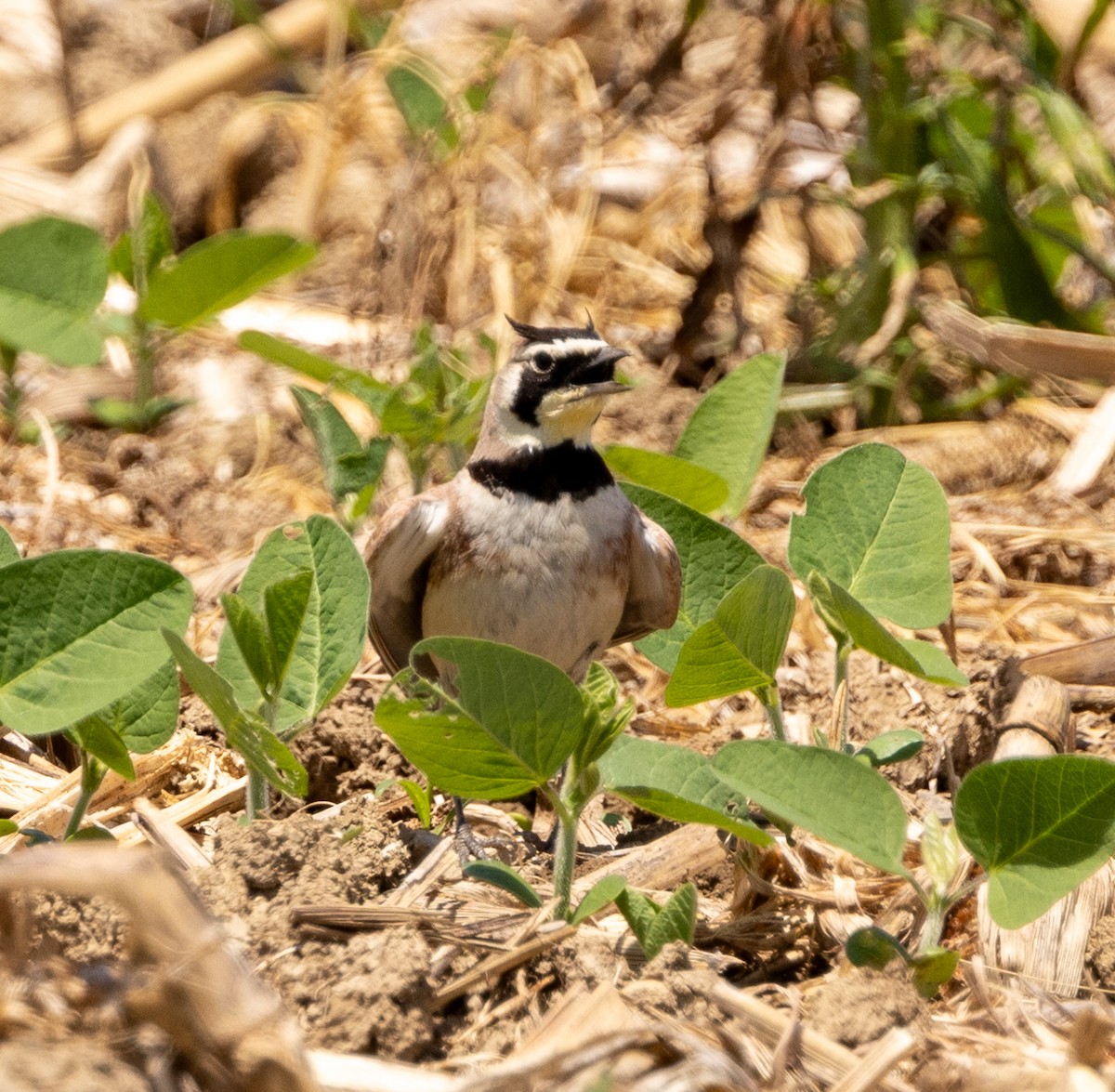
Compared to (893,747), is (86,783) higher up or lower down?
lower down

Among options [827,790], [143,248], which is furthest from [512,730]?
[143,248]

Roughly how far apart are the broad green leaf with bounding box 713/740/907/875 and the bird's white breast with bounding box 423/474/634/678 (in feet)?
4.98

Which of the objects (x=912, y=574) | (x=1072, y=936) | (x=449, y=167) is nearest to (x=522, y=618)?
(x=912, y=574)

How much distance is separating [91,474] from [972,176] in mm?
3341

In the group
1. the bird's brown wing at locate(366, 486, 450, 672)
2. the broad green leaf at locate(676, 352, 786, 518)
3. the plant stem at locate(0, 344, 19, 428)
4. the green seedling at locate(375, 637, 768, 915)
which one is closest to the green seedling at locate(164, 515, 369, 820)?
the green seedling at locate(375, 637, 768, 915)

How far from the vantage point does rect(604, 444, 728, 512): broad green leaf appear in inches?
167

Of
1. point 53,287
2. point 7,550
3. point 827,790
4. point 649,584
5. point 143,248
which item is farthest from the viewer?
point 143,248

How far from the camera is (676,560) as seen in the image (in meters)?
3.98

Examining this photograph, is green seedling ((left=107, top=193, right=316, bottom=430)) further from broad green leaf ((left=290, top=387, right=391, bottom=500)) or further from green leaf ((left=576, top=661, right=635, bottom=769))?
green leaf ((left=576, top=661, right=635, bottom=769))

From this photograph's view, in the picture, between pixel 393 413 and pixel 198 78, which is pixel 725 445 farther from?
pixel 198 78

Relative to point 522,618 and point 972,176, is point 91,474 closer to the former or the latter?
point 522,618

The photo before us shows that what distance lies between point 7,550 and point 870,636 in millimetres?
1725

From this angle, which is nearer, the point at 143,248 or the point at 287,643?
the point at 287,643

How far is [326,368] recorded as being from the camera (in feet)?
15.6
